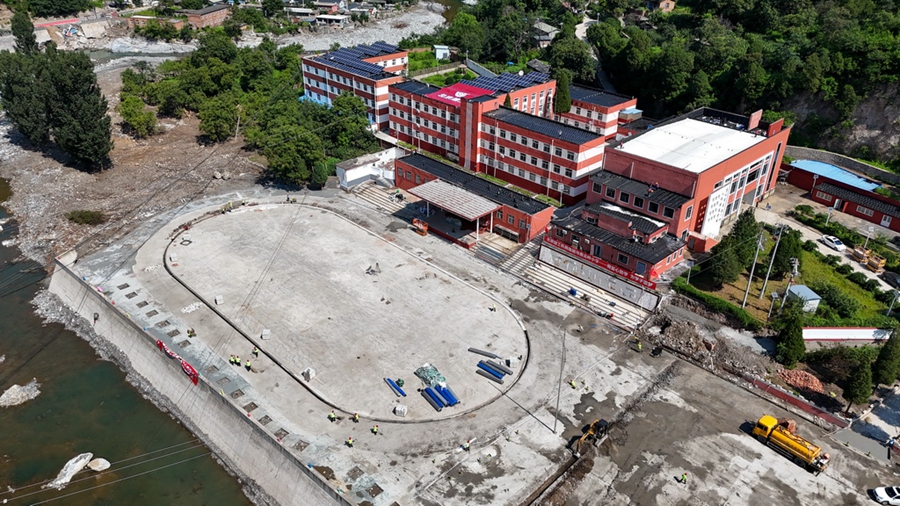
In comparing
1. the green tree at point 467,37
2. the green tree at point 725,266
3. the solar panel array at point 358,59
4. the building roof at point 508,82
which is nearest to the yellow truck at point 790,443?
the green tree at point 725,266

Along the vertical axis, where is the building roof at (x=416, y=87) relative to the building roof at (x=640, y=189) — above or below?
above

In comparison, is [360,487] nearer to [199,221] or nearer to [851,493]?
[851,493]

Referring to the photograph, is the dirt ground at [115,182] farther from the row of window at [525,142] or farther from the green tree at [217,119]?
the row of window at [525,142]

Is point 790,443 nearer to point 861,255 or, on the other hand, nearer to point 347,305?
point 861,255

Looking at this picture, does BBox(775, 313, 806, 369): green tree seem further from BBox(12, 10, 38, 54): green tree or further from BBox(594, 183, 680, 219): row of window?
BBox(12, 10, 38, 54): green tree

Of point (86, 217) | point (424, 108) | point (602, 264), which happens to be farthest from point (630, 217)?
point (86, 217)

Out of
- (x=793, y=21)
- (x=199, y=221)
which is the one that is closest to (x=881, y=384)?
(x=199, y=221)
